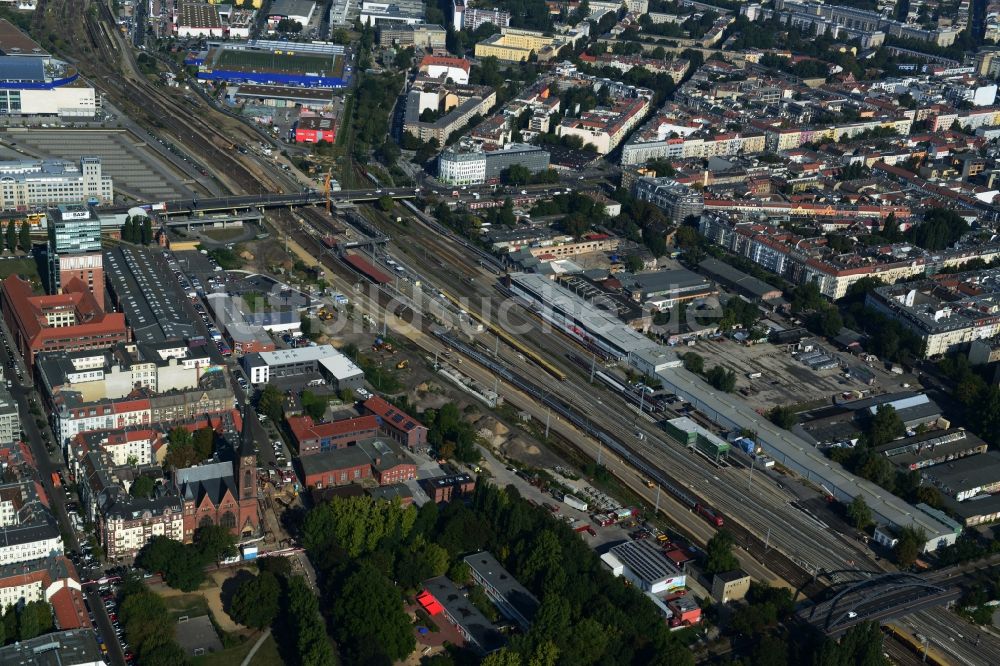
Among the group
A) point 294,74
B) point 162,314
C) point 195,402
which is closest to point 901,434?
point 195,402

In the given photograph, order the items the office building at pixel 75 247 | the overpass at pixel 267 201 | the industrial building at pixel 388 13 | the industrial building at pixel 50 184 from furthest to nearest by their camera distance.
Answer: the industrial building at pixel 388 13, the overpass at pixel 267 201, the industrial building at pixel 50 184, the office building at pixel 75 247

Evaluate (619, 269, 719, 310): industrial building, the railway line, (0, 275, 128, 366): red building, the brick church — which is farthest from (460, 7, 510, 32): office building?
the brick church

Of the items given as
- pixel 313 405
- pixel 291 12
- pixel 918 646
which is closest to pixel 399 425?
pixel 313 405

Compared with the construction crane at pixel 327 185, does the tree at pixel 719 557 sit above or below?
below

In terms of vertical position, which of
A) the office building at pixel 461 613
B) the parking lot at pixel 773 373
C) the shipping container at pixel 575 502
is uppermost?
the parking lot at pixel 773 373

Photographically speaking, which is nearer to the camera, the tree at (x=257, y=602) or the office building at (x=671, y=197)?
the tree at (x=257, y=602)

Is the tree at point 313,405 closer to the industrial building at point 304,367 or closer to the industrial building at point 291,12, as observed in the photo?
the industrial building at point 304,367

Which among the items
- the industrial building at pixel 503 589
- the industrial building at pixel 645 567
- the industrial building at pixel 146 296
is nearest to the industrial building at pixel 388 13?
the industrial building at pixel 146 296
